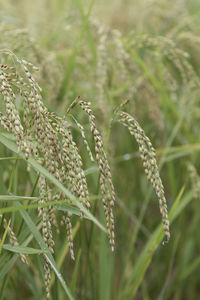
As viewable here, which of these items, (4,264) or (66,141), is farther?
(4,264)

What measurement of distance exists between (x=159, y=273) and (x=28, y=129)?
5.59 ft

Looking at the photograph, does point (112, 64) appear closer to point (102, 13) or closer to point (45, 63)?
point (45, 63)

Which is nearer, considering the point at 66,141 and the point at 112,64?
the point at 66,141

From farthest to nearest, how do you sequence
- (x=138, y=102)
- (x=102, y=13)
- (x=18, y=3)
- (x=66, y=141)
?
(x=18, y=3) < (x=102, y=13) < (x=138, y=102) < (x=66, y=141)

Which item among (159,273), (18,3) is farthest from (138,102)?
(18,3)

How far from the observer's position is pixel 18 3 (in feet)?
21.9

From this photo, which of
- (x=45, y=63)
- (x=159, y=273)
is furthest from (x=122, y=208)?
(x=45, y=63)

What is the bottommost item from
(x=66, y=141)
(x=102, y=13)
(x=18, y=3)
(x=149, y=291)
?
(x=149, y=291)

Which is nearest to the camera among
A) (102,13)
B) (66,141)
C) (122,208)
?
(66,141)

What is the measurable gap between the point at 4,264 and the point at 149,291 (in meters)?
1.40

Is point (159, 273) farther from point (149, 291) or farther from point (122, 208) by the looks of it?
point (122, 208)

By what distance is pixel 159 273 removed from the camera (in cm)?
262

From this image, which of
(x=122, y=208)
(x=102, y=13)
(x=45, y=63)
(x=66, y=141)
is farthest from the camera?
(x=102, y=13)

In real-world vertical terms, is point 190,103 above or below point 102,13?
below
